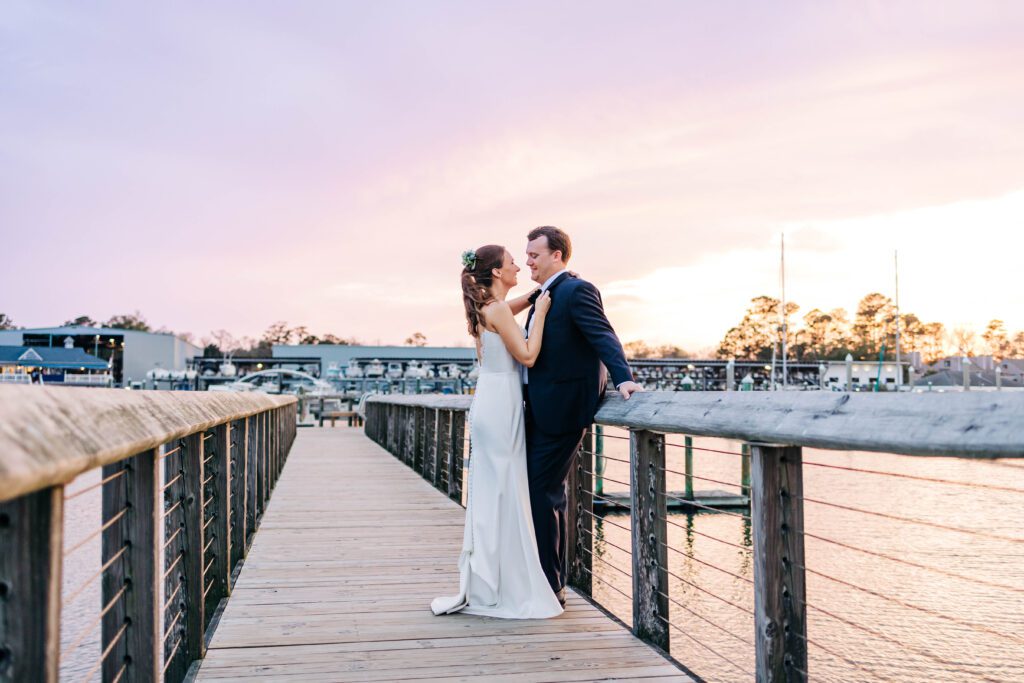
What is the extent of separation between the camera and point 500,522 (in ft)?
11.0

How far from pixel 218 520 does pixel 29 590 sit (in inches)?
102

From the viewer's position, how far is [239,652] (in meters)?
2.89

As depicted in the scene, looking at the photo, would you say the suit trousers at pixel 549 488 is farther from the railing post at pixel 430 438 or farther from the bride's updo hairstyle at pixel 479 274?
the railing post at pixel 430 438

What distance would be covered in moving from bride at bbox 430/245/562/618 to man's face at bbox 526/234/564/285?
0.15 m

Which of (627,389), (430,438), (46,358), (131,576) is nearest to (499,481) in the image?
(627,389)

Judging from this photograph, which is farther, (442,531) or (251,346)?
(251,346)

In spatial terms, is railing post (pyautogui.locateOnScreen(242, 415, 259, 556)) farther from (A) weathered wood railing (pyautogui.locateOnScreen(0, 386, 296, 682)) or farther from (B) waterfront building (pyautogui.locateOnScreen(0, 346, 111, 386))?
(B) waterfront building (pyautogui.locateOnScreen(0, 346, 111, 386))

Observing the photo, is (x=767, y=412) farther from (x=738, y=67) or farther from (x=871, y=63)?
(x=871, y=63)

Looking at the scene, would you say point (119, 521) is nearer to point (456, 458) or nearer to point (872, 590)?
point (872, 590)

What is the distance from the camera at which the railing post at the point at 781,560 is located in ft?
6.83

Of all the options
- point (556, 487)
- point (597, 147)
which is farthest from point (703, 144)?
point (556, 487)

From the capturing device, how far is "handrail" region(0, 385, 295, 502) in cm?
87

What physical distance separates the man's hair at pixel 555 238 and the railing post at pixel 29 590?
8.49 ft

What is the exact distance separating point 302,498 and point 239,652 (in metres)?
4.71
